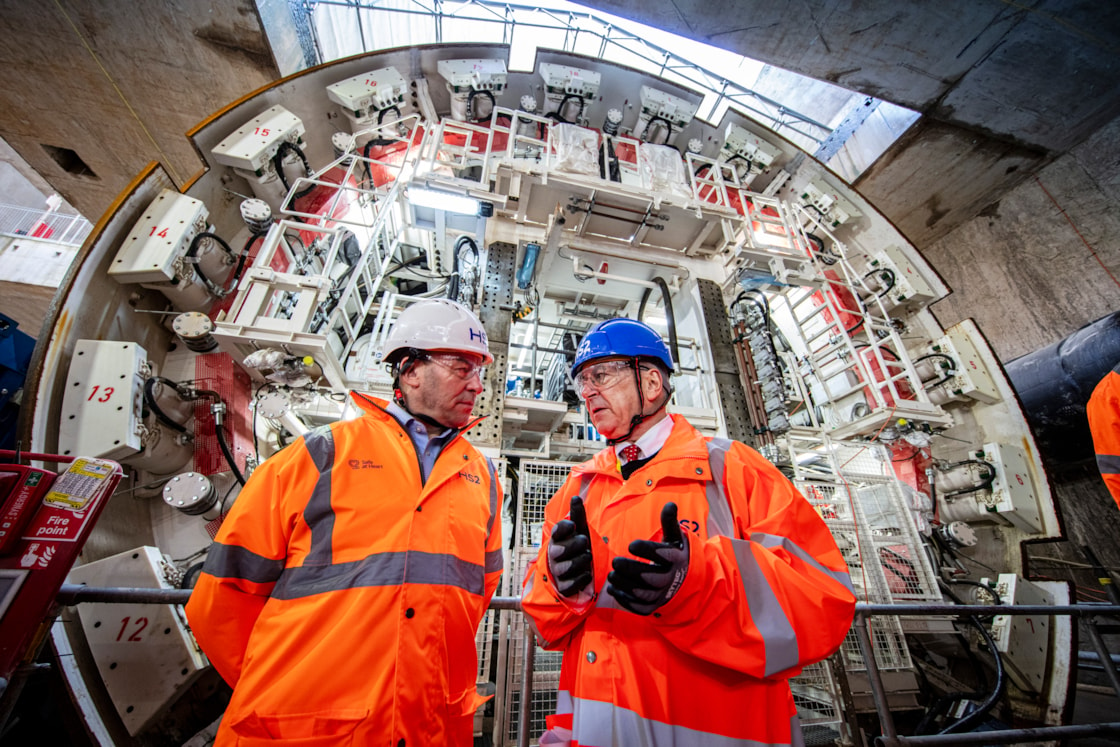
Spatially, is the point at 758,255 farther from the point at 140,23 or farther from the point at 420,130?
the point at 140,23

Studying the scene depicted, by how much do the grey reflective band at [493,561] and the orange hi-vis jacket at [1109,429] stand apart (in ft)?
15.5

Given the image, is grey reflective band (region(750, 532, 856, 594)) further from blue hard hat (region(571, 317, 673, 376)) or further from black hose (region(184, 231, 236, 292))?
black hose (region(184, 231, 236, 292))

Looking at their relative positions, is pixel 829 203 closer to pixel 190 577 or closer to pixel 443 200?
pixel 443 200

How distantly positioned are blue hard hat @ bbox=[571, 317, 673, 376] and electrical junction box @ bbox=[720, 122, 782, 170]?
7288mm

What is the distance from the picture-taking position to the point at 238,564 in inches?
51.8

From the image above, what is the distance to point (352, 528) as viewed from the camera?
138cm

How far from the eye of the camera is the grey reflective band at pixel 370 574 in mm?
1286

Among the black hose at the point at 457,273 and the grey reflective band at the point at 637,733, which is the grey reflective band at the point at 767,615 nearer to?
the grey reflective band at the point at 637,733

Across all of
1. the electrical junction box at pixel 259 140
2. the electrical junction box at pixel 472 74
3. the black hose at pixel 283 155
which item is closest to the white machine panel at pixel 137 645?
the electrical junction box at pixel 259 140

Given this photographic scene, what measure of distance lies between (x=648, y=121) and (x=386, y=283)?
5.68 m

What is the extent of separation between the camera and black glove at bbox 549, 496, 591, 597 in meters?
1.13

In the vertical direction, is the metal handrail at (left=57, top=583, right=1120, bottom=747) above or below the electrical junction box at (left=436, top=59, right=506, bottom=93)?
below

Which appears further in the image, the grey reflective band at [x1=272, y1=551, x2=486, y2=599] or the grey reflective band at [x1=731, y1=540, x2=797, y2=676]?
the grey reflective band at [x1=272, y1=551, x2=486, y2=599]

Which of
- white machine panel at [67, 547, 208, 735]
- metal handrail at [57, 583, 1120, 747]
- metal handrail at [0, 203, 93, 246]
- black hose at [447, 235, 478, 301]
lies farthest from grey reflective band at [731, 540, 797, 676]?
metal handrail at [0, 203, 93, 246]
